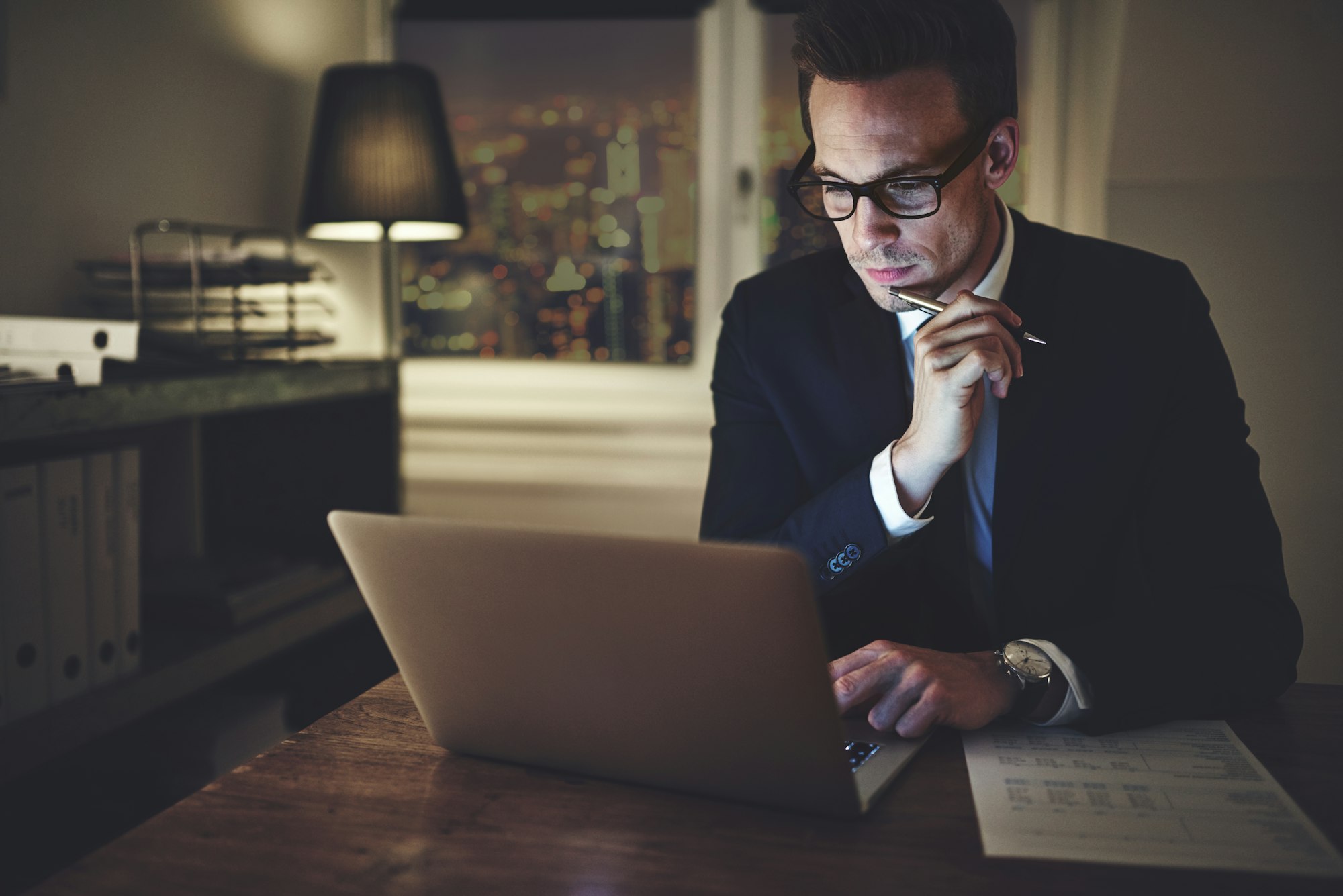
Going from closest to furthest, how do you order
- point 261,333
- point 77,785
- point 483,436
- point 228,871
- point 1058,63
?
1. point 228,871
2. point 77,785
3. point 261,333
4. point 1058,63
5. point 483,436

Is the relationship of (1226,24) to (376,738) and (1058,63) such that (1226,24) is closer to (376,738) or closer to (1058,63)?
(1058,63)

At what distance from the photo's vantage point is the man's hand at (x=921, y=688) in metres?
0.76

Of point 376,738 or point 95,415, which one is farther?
point 95,415

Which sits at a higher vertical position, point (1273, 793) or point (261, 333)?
point (261, 333)

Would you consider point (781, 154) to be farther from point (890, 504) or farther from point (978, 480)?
point (890, 504)

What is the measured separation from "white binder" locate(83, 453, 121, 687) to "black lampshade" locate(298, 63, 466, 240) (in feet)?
2.86

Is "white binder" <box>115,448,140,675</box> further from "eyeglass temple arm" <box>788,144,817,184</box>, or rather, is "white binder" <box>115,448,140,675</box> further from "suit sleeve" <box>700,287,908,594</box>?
"eyeglass temple arm" <box>788,144,817,184</box>

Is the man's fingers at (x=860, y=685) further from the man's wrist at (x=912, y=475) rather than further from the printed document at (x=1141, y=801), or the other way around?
the man's wrist at (x=912, y=475)

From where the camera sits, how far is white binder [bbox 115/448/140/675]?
1.66 metres

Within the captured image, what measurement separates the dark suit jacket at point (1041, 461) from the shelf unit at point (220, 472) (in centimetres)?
94

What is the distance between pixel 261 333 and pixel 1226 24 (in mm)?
1928

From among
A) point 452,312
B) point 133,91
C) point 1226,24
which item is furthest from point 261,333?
point 1226,24

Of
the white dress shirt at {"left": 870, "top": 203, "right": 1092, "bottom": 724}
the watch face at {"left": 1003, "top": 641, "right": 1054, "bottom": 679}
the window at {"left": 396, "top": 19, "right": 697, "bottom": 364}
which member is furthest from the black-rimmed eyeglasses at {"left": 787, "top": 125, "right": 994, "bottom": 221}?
the window at {"left": 396, "top": 19, "right": 697, "bottom": 364}

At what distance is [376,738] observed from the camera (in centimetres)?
78
